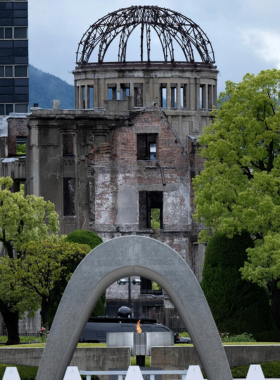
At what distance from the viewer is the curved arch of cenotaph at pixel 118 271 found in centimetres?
1958

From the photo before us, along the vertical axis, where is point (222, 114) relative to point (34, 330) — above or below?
above

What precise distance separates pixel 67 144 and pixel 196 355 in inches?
954

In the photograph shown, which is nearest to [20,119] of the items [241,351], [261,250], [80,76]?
[80,76]

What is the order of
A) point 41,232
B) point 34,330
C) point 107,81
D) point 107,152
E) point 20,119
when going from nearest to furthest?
point 41,232, point 34,330, point 107,152, point 20,119, point 107,81

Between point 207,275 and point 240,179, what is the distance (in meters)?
3.76

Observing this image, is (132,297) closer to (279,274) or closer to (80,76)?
(279,274)

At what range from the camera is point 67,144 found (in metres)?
47.4

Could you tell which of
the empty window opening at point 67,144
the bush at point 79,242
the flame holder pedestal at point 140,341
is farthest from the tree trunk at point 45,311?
the flame holder pedestal at point 140,341

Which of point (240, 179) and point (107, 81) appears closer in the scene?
point (240, 179)

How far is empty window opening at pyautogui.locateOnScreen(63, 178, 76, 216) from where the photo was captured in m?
47.2

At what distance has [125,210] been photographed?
47.4m

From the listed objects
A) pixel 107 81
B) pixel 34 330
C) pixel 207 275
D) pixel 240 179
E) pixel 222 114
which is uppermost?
pixel 107 81

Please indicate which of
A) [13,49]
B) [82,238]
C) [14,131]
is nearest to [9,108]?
[13,49]

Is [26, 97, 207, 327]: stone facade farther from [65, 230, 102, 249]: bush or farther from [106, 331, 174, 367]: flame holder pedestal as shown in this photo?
[106, 331, 174, 367]: flame holder pedestal
